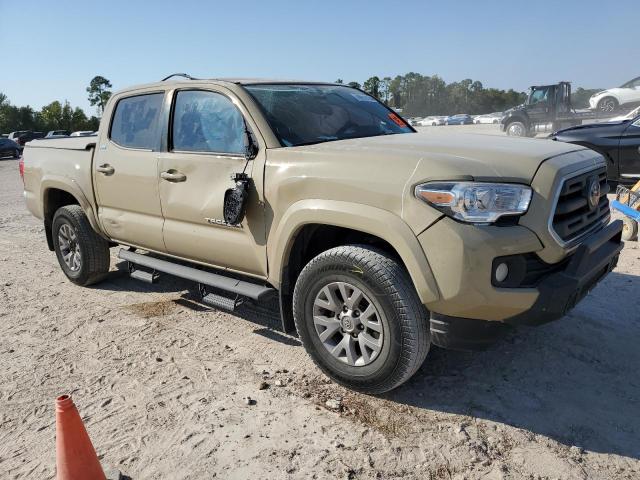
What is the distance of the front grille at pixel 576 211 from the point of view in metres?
2.90

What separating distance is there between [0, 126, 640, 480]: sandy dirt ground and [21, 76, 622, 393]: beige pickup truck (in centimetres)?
34

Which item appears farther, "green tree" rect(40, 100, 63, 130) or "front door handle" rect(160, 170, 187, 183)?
"green tree" rect(40, 100, 63, 130)

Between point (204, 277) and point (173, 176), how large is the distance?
2.65 feet

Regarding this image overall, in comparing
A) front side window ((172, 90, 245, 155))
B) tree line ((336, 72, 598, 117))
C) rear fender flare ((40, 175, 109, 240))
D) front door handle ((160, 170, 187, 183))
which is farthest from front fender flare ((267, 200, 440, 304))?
tree line ((336, 72, 598, 117))

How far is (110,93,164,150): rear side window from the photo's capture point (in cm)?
450

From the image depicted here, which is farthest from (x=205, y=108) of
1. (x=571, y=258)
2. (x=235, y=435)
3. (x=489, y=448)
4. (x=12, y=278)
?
(x=12, y=278)

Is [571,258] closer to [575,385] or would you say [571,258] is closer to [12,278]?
[575,385]

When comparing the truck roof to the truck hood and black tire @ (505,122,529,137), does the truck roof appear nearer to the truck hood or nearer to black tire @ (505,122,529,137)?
the truck hood

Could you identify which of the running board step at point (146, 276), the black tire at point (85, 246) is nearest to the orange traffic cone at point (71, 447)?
the running board step at point (146, 276)

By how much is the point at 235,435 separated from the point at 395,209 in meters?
1.49

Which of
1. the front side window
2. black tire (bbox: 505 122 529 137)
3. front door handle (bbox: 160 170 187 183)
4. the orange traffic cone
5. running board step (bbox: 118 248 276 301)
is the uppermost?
the front side window

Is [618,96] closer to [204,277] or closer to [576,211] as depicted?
[576,211]

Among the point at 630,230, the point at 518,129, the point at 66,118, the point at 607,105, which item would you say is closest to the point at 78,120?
the point at 66,118

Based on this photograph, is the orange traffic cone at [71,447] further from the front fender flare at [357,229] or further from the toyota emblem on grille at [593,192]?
the toyota emblem on grille at [593,192]
